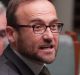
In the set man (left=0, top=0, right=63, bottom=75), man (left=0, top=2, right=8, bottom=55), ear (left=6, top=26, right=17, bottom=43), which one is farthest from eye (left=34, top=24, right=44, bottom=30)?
man (left=0, top=2, right=8, bottom=55)

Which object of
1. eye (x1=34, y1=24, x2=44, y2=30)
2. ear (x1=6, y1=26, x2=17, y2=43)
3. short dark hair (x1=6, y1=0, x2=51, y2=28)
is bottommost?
ear (x1=6, y1=26, x2=17, y2=43)

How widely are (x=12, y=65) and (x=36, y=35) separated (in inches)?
6.6

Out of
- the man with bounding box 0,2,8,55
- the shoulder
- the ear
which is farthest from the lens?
the man with bounding box 0,2,8,55

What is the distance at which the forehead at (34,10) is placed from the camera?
166 centimetres

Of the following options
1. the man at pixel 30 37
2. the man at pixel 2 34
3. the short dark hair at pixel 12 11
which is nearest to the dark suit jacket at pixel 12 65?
the man at pixel 30 37

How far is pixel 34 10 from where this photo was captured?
1664 mm

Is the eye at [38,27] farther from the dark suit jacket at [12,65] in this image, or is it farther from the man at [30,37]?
the dark suit jacket at [12,65]

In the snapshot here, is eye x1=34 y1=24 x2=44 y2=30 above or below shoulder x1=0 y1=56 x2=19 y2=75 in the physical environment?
above

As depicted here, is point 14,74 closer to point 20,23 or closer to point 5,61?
point 5,61

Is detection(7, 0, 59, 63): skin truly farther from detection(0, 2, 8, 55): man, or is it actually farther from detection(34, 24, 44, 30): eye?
detection(0, 2, 8, 55): man

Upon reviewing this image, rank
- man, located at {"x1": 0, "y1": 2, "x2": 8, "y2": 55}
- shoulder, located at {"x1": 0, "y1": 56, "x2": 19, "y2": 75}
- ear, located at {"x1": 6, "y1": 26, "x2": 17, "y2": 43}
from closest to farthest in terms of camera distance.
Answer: shoulder, located at {"x1": 0, "y1": 56, "x2": 19, "y2": 75} → ear, located at {"x1": 6, "y1": 26, "x2": 17, "y2": 43} → man, located at {"x1": 0, "y1": 2, "x2": 8, "y2": 55}

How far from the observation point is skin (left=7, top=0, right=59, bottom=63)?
1.65m

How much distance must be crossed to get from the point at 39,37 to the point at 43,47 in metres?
0.05

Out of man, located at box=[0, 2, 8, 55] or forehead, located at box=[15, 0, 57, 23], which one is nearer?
forehead, located at box=[15, 0, 57, 23]
